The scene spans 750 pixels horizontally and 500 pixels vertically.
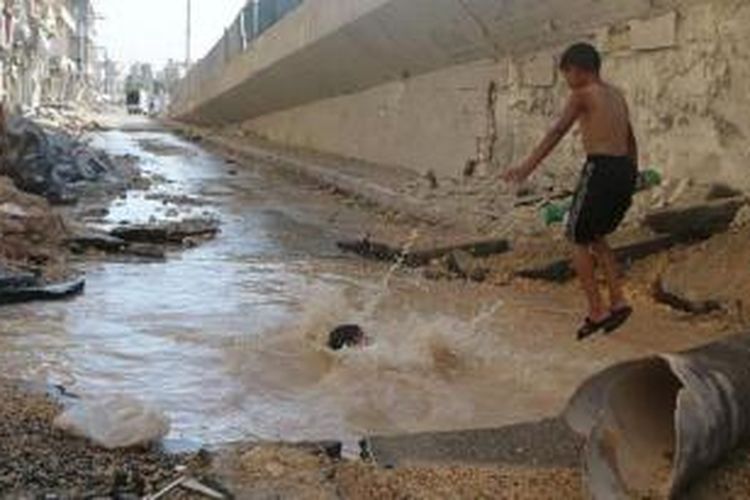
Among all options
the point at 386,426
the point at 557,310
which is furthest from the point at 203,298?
the point at 386,426

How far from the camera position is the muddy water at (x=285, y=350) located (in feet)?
17.3

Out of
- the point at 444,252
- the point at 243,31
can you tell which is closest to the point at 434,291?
the point at 444,252

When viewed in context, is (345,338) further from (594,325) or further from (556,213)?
(556,213)

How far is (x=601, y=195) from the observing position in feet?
21.2

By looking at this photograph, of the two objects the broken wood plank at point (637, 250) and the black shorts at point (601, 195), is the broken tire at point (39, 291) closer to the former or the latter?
the black shorts at point (601, 195)

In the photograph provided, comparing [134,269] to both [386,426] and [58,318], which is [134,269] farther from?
[386,426]

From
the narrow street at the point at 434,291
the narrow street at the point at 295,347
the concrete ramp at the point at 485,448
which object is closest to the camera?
the narrow street at the point at 434,291

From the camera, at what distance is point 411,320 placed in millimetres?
7363

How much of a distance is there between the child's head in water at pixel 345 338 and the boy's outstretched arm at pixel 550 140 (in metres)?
1.18

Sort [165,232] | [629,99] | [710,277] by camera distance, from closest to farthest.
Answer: [710,277]
[165,232]
[629,99]

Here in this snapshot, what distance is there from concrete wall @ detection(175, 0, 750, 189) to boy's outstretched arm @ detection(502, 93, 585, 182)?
3.13 meters

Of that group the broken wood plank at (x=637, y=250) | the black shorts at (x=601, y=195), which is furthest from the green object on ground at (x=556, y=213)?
the black shorts at (x=601, y=195)

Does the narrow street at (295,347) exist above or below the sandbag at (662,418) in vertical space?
below

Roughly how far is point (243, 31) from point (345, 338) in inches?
936
